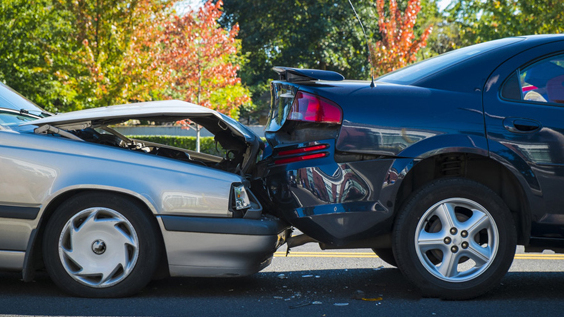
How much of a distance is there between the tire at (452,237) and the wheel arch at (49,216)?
5.08ft

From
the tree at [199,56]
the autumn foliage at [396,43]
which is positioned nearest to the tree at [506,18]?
the autumn foliage at [396,43]

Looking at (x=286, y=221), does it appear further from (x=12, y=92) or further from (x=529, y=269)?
(x=12, y=92)

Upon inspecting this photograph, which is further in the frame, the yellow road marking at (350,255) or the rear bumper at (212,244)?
the yellow road marking at (350,255)

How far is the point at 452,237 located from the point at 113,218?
2108 millimetres

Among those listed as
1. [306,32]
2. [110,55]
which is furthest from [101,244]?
[306,32]

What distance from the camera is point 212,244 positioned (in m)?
3.80

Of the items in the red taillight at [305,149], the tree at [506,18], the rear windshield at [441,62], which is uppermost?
the tree at [506,18]

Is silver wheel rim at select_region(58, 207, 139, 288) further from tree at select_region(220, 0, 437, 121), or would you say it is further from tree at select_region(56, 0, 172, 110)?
tree at select_region(220, 0, 437, 121)

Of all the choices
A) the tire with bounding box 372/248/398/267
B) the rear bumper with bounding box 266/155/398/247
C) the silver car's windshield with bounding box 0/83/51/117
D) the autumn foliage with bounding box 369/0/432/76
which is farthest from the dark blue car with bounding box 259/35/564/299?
the autumn foliage with bounding box 369/0/432/76

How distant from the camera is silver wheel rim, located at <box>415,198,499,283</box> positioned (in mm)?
3828

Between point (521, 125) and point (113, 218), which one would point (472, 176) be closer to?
point (521, 125)

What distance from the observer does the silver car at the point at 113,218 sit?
3787 millimetres

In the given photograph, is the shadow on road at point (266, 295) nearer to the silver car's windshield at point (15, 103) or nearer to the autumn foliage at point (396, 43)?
the silver car's windshield at point (15, 103)

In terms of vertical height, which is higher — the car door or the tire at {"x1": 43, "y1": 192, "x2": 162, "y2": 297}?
the car door
